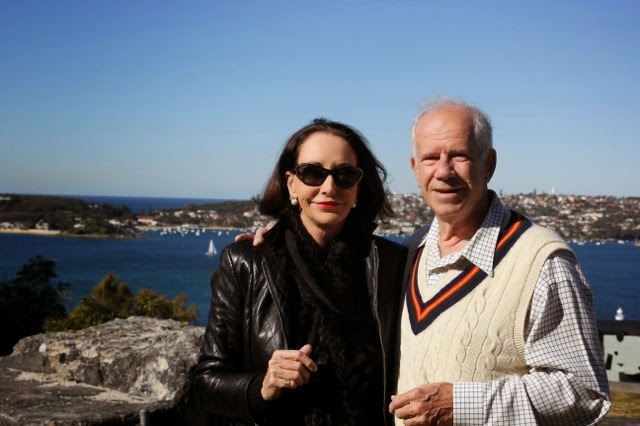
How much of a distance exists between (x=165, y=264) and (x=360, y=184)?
3729 inches

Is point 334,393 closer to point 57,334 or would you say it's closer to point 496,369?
point 496,369

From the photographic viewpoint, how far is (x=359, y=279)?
8.99 feet

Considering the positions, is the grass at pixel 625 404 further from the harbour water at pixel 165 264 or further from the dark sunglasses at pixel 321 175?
the harbour water at pixel 165 264

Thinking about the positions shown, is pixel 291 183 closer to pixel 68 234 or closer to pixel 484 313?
pixel 484 313

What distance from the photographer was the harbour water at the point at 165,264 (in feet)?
230

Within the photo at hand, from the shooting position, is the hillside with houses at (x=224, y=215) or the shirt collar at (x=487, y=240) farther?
the hillside with houses at (x=224, y=215)

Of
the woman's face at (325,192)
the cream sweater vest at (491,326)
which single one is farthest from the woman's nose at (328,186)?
the cream sweater vest at (491,326)

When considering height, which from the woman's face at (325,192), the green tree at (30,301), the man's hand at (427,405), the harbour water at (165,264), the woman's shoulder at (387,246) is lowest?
the harbour water at (165,264)

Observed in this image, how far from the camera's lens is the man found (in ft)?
7.23

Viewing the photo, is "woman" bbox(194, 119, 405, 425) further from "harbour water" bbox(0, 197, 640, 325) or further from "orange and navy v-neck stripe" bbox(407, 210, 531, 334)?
"harbour water" bbox(0, 197, 640, 325)

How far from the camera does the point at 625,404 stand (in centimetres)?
569

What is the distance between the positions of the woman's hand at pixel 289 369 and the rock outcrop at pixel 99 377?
1.09 m

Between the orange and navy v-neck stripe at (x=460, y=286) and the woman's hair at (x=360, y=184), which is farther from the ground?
the woman's hair at (x=360, y=184)

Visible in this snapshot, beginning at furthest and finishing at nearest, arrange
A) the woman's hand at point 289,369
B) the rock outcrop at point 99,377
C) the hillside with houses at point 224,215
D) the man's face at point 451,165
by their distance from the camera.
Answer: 1. the hillside with houses at point 224,215
2. the rock outcrop at point 99,377
3. the man's face at point 451,165
4. the woman's hand at point 289,369
